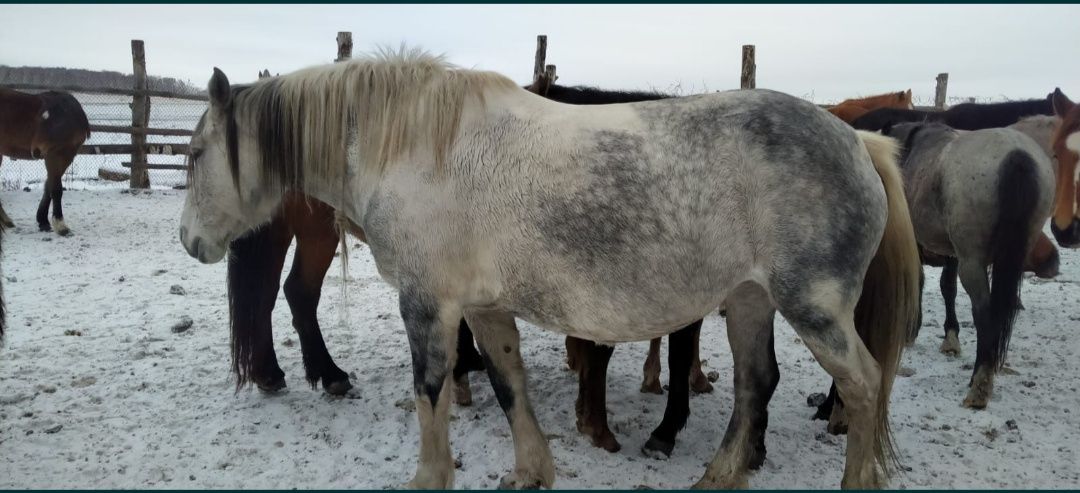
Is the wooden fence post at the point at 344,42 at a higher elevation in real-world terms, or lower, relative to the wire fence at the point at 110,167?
higher

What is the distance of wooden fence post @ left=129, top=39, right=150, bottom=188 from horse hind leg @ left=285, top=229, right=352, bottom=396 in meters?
10.5

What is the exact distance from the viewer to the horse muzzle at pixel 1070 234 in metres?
5.35

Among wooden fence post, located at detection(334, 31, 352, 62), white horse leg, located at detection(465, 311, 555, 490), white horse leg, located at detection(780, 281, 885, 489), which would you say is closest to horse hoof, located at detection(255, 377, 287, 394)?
white horse leg, located at detection(465, 311, 555, 490)

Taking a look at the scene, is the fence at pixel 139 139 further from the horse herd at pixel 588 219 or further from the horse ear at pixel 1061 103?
the horse herd at pixel 588 219

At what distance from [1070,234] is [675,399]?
427 centimetres

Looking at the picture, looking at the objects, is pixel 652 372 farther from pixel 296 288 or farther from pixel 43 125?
pixel 43 125

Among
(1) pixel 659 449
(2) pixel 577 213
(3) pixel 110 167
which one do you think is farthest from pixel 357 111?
(3) pixel 110 167

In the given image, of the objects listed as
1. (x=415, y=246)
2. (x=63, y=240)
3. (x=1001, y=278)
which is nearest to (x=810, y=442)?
(x=1001, y=278)

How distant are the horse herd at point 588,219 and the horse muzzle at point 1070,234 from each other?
3.68 metres

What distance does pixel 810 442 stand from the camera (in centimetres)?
352

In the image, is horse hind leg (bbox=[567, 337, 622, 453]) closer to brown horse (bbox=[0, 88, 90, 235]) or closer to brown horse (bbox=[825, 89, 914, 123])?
brown horse (bbox=[825, 89, 914, 123])

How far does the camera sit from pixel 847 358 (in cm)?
240

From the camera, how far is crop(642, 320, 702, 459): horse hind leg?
3344 millimetres

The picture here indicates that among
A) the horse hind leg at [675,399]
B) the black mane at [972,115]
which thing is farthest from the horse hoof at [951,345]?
the horse hind leg at [675,399]
